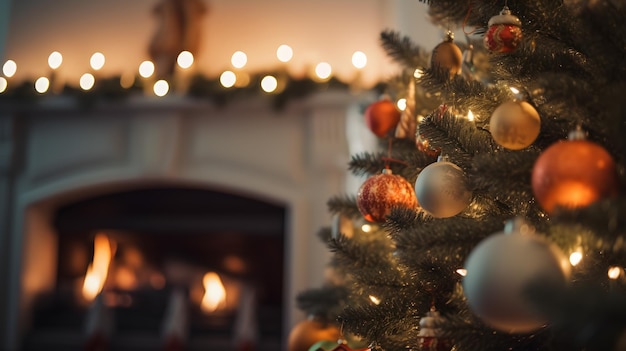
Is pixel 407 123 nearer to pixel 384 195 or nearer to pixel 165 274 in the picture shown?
pixel 384 195

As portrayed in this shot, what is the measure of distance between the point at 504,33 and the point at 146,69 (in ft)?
7.20

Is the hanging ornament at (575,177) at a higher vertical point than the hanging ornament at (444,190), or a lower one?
lower

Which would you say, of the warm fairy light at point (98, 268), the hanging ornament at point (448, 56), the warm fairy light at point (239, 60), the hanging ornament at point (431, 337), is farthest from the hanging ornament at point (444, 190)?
the warm fairy light at point (98, 268)

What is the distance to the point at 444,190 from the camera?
26.3 inches

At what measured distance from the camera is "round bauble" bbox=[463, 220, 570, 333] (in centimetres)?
47

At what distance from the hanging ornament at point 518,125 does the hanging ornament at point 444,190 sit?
7 centimetres

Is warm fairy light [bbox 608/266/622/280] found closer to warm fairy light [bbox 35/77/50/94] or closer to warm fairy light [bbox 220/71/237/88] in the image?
warm fairy light [bbox 220/71/237/88]

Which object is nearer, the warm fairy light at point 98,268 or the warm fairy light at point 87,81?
the warm fairy light at point 87,81

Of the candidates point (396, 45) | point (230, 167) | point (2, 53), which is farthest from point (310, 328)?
point (2, 53)

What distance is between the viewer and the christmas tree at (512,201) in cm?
47

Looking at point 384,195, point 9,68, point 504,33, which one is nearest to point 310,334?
point 384,195

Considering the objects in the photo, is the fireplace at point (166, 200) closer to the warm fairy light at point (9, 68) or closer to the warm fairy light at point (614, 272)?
the warm fairy light at point (9, 68)

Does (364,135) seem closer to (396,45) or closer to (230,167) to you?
(396,45)

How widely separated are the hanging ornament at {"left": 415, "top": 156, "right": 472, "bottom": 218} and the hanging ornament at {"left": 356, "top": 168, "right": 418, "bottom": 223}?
0.15 meters
